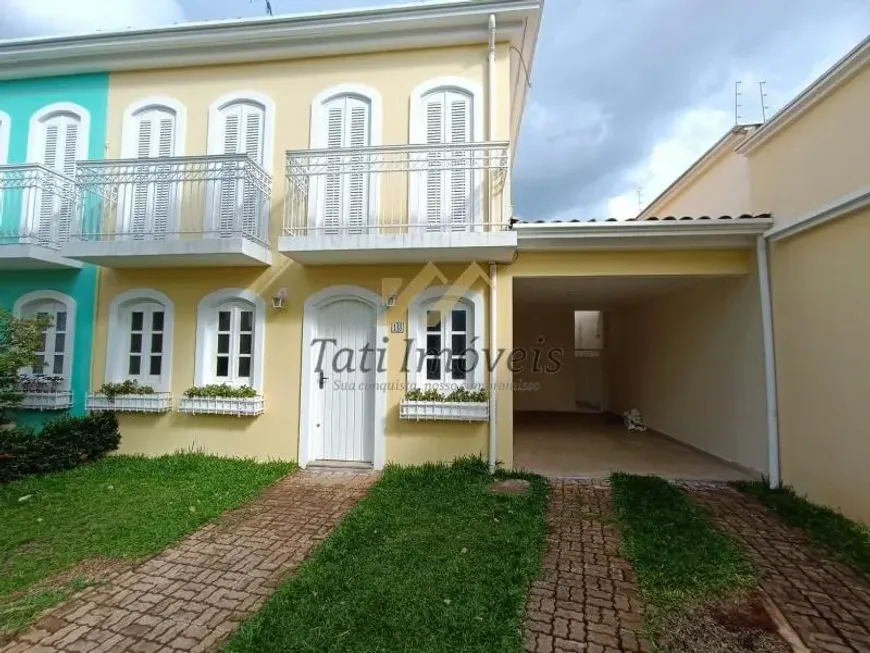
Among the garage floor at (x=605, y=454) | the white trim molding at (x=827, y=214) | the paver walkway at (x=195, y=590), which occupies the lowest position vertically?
the paver walkway at (x=195, y=590)

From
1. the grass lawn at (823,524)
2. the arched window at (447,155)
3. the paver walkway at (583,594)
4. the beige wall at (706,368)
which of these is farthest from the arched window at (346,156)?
the grass lawn at (823,524)

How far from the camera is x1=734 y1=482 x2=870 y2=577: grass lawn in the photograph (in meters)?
4.24

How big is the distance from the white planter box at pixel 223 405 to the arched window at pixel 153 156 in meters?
2.86

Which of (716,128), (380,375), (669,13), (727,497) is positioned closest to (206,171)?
(380,375)

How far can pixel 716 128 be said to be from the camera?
33.3ft

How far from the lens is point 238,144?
7574 mm

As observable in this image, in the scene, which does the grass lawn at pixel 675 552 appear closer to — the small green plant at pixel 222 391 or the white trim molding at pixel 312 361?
the white trim molding at pixel 312 361

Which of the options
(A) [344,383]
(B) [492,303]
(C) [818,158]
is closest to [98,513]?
(A) [344,383]

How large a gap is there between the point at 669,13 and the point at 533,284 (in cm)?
549

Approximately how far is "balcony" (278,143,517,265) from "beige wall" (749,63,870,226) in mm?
3851

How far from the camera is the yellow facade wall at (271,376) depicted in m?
6.82

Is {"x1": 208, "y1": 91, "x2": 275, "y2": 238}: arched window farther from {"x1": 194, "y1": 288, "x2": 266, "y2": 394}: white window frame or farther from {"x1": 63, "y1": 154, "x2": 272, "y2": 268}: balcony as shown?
{"x1": 194, "y1": 288, "x2": 266, "y2": 394}: white window frame

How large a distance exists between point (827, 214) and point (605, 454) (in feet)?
16.2

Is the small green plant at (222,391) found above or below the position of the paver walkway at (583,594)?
above
